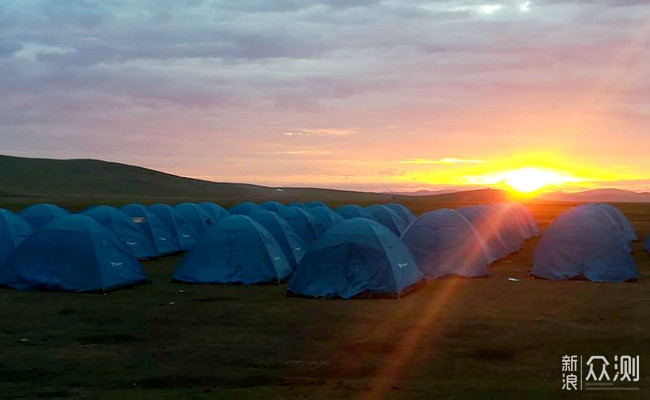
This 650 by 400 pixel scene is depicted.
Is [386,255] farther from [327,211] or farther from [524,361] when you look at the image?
[327,211]

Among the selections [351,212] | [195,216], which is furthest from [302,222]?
[351,212]

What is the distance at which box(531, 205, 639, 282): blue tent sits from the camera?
22281mm

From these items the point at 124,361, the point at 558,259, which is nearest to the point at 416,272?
the point at 558,259

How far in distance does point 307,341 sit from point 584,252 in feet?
40.5

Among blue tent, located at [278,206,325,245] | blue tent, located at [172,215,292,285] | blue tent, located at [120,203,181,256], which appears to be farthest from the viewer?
blue tent, located at [278,206,325,245]

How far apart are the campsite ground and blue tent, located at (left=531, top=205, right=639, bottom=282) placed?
1.34 meters

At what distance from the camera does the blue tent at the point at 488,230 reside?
96.9 feet

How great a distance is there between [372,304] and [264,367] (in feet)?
21.6

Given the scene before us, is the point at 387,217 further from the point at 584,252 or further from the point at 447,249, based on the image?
the point at 584,252

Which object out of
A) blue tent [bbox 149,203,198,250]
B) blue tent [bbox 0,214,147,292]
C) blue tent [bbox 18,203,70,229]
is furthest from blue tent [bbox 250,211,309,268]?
blue tent [bbox 18,203,70,229]

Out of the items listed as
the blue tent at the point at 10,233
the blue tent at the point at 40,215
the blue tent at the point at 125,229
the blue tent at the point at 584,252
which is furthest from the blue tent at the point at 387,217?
the blue tent at the point at 10,233

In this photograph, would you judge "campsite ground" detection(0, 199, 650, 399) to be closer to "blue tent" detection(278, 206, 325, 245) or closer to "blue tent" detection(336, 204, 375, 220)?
"blue tent" detection(278, 206, 325, 245)

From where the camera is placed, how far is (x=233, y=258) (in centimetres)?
2162

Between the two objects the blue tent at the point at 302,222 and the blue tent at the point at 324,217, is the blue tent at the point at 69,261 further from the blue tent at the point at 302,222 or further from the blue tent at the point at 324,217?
the blue tent at the point at 324,217
